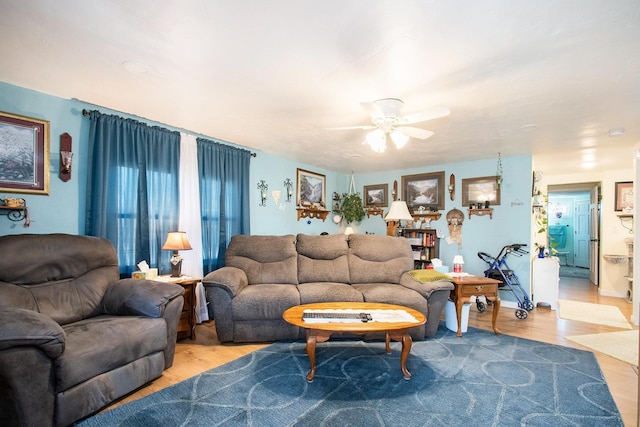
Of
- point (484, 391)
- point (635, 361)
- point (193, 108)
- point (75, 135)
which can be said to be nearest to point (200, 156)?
point (193, 108)

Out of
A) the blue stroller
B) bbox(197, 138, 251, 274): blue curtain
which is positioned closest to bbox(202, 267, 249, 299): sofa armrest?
bbox(197, 138, 251, 274): blue curtain

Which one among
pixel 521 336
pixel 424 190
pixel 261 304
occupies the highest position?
pixel 424 190

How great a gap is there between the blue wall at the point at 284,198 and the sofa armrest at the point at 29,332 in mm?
1314

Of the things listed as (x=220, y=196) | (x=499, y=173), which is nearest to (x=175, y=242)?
(x=220, y=196)

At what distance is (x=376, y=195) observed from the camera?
625cm

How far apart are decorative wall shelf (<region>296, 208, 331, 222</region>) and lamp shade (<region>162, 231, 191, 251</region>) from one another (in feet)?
7.97

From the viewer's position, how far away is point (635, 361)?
8.77ft

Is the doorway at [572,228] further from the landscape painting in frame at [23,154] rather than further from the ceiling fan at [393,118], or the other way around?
the landscape painting in frame at [23,154]

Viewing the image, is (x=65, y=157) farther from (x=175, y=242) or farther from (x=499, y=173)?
(x=499, y=173)

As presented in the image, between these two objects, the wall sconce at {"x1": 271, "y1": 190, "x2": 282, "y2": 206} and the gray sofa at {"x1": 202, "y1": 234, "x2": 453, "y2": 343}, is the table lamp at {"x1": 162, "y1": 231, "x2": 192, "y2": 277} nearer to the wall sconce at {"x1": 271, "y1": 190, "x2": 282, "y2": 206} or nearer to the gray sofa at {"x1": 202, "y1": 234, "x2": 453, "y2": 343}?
the gray sofa at {"x1": 202, "y1": 234, "x2": 453, "y2": 343}

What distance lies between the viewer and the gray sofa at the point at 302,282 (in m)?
3.03

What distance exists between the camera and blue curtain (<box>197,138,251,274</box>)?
3.88 m

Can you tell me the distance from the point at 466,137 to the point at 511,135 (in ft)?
1.69

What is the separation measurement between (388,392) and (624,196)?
6.26 meters
